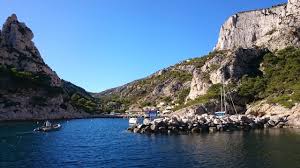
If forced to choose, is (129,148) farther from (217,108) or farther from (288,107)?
(217,108)

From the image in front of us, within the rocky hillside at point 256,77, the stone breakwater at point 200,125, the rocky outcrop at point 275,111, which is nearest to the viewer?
the stone breakwater at point 200,125

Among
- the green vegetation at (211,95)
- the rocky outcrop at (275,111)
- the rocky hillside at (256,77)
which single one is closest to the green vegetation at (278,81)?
the rocky hillside at (256,77)

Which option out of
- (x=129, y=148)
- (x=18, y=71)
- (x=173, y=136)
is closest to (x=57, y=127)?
(x=173, y=136)

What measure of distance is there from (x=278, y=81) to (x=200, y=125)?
69092 mm

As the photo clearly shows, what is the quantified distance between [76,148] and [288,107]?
234 ft

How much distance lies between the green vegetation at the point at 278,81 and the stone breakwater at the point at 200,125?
16.9 m

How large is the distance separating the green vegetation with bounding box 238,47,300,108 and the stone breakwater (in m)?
16.9

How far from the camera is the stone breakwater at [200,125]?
3590 inches

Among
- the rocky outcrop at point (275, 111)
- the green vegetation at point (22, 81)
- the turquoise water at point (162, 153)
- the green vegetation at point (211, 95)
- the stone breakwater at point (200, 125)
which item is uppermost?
the green vegetation at point (22, 81)

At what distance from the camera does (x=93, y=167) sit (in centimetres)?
4919

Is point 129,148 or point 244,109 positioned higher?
point 244,109

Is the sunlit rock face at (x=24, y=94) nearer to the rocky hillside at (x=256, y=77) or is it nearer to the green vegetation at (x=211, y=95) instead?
the rocky hillside at (x=256, y=77)

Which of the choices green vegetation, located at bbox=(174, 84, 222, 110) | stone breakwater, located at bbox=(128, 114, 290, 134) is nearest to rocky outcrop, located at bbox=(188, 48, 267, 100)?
green vegetation, located at bbox=(174, 84, 222, 110)

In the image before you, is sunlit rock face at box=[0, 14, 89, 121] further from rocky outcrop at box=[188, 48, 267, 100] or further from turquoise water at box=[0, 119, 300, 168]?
turquoise water at box=[0, 119, 300, 168]
